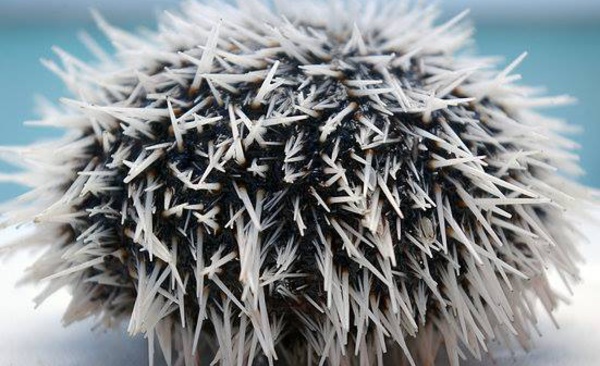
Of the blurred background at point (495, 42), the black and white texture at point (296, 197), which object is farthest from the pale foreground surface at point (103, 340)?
the blurred background at point (495, 42)

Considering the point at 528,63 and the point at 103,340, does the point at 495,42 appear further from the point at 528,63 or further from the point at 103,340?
the point at 103,340

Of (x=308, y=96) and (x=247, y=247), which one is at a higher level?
(x=308, y=96)

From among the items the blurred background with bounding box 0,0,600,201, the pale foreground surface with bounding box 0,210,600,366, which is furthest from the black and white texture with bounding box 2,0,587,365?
the blurred background with bounding box 0,0,600,201

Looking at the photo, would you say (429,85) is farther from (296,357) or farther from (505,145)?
(296,357)

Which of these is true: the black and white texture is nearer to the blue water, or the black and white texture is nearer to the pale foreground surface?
the pale foreground surface

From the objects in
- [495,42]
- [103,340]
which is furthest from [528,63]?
[103,340]

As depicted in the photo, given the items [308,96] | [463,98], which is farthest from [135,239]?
[463,98]
